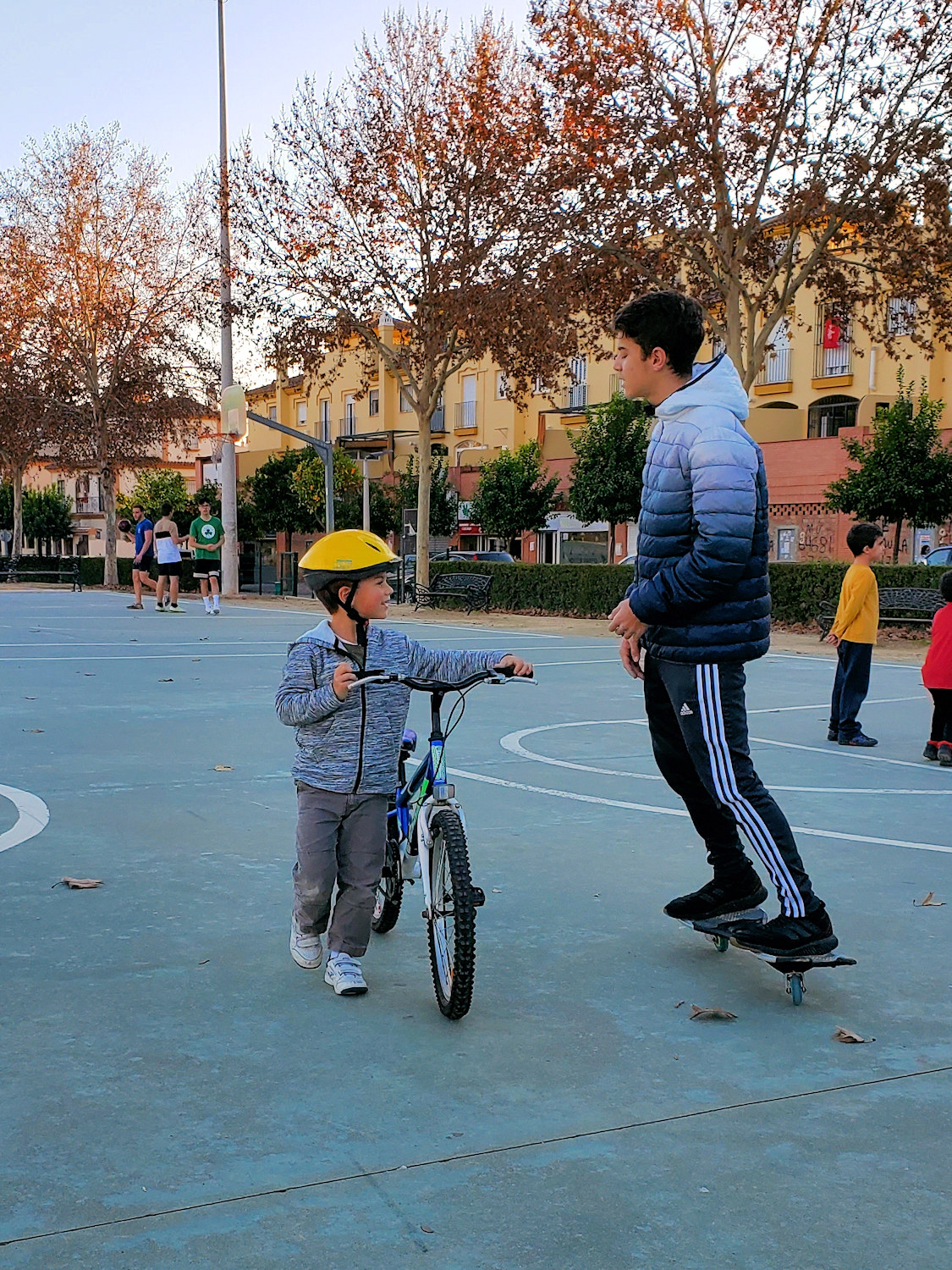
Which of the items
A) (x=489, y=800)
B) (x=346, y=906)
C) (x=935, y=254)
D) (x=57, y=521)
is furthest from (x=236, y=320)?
(x=57, y=521)

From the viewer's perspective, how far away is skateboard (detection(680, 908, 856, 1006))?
13.4ft

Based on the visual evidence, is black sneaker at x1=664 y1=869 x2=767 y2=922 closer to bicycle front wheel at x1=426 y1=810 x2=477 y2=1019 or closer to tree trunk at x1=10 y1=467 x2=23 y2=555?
bicycle front wheel at x1=426 y1=810 x2=477 y2=1019

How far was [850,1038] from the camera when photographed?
3775 mm

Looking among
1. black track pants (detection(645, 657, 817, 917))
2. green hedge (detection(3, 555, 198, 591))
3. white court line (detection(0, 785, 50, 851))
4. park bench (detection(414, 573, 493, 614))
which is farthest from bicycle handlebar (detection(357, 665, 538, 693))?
green hedge (detection(3, 555, 198, 591))

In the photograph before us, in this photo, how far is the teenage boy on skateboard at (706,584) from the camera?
4.11 metres

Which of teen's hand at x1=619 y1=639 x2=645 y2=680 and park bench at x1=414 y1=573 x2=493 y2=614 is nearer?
teen's hand at x1=619 y1=639 x2=645 y2=680

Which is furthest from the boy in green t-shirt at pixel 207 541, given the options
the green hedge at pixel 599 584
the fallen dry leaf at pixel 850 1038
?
the fallen dry leaf at pixel 850 1038

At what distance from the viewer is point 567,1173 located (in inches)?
115

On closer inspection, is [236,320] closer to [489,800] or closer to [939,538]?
[939,538]

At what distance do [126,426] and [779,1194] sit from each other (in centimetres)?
4253

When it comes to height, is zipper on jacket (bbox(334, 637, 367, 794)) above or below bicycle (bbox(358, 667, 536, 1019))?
above

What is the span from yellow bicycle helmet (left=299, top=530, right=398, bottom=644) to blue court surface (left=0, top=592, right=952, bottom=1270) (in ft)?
3.86

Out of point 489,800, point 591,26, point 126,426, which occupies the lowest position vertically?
point 489,800

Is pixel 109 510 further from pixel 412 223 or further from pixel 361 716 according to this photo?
A: pixel 361 716
